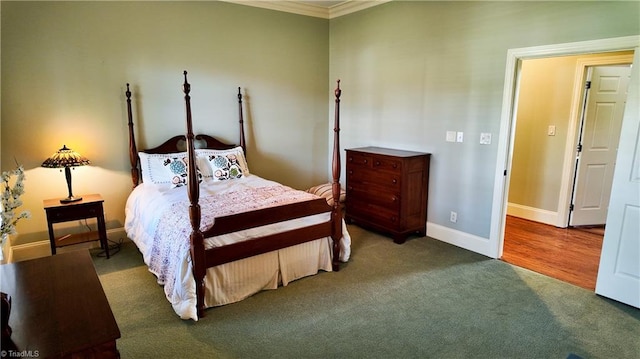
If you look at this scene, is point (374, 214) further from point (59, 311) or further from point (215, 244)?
point (59, 311)

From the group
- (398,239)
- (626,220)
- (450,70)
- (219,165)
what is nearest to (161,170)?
(219,165)

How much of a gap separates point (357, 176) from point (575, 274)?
234 cm

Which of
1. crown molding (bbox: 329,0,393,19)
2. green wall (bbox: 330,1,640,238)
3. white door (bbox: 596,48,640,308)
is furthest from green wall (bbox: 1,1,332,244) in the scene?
white door (bbox: 596,48,640,308)

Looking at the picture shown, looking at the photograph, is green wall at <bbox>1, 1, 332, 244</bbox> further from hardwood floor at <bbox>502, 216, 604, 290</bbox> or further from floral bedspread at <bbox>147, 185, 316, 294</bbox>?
hardwood floor at <bbox>502, 216, 604, 290</bbox>

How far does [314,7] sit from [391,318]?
159 inches

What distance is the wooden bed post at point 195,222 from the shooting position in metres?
2.51

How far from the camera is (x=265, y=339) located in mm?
2379

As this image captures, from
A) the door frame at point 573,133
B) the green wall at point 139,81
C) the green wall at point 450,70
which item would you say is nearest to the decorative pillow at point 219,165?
the green wall at point 139,81

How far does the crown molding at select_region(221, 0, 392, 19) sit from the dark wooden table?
3619 millimetres

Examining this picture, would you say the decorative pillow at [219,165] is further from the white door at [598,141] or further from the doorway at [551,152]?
the white door at [598,141]

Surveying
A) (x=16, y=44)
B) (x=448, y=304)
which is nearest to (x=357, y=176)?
(x=448, y=304)

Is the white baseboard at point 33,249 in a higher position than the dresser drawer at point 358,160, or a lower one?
lower

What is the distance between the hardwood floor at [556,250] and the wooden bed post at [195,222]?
2854 mm

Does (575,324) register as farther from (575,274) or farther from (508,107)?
(508,107)
